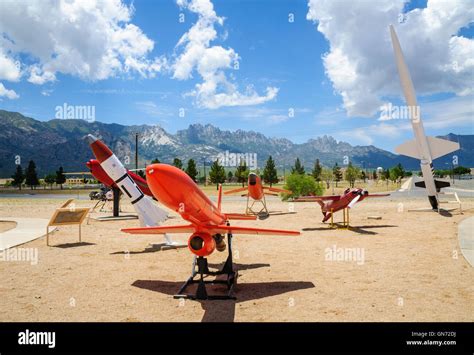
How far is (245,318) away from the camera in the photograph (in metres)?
6.66

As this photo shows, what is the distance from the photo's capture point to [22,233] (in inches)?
652

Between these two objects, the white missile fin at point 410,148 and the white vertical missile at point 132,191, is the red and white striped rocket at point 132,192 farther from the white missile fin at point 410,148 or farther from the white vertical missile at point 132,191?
the white missile fin at point 410,148

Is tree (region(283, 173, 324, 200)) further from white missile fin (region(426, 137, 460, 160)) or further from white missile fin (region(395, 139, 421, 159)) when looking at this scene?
white missile fin (region(426, 137, 460, 160))

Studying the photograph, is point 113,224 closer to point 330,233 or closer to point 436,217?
point 330,233

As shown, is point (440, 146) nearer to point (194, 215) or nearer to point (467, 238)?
point (467, 238)

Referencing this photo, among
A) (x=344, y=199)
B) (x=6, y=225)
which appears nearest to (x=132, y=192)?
(x=6, y=225)

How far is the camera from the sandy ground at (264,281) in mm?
6836

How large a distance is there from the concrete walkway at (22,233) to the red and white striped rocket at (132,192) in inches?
185

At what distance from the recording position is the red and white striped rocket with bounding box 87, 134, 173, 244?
14.6m

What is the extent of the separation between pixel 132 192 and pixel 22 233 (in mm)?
6522
